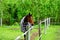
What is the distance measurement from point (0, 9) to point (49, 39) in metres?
3.62

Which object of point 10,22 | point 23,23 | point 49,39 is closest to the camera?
point 23,23

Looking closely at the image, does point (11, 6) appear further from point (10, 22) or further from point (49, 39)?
point (49, 39)

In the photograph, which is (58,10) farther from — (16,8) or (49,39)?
(49,39)

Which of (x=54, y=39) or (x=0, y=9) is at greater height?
(x=0, y=9)

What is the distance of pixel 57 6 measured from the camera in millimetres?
28531

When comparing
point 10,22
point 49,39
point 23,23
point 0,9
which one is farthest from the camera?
point 10,22

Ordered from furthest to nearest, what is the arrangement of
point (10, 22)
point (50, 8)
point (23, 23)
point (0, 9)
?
point (10, 22), point (50, 8), point (0, 9), point (23, 23)

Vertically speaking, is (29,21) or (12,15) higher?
(29,21)

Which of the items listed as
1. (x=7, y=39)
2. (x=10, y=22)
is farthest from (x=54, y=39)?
(x=10, y=22)

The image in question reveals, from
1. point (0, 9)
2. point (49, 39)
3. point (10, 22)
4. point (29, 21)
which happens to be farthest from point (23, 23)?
point (10, 22)

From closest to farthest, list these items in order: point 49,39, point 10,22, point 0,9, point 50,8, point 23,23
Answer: point 23,23 → point 0,9 → point 49,39 → point 50,8 → point 10,22

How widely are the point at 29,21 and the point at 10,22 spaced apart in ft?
67.4

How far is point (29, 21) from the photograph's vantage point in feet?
33.8

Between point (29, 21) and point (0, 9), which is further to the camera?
point (0, 9)
